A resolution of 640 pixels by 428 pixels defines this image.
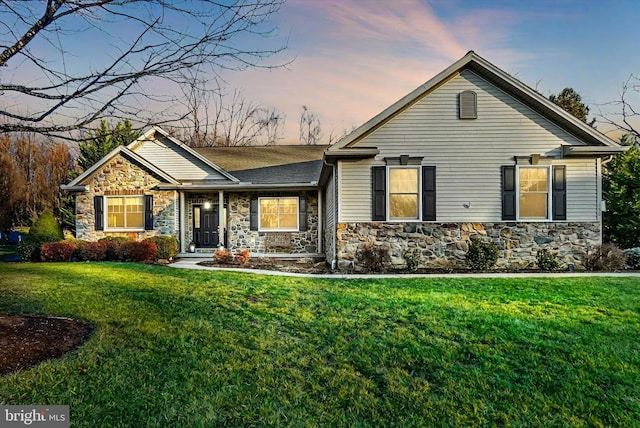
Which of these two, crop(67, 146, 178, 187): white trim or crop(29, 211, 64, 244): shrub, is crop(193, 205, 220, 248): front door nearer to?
crop(67, 146, 178, 187): white trim

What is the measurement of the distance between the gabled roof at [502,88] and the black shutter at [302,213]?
4.77m

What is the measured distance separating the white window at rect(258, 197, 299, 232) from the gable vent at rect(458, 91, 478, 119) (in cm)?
700

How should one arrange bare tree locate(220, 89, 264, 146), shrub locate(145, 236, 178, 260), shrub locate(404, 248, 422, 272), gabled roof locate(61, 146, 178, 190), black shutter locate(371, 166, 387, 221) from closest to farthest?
shrub locate(404, 248, 422, 272), black shutter locate(371, 166, 387, 221), shrub locate(145, 236, 178, 260), gabled roof locate(61, 146, 178, 190), bare tree locate(220, 89, 264, 146)

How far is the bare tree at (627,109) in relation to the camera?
13.2 metres

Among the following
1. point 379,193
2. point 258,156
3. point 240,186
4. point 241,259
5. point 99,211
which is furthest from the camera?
point 258,156

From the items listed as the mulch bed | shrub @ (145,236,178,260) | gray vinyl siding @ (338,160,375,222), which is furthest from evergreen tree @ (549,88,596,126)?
shrub @ (145,236,178,260)

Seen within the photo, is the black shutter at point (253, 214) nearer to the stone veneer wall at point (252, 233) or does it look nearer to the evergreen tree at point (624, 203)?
the stone veneer wall at point (252, 233)

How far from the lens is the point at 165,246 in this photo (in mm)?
13961

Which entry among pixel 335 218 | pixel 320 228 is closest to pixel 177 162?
pixel 320 228

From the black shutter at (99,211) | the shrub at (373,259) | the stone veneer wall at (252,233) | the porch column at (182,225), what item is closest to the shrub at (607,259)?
the shrub at (373,259)

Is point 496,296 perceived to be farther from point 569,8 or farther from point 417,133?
point 569,8

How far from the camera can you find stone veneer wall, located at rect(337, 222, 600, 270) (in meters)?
11.2

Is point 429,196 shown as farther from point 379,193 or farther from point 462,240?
point 462,240

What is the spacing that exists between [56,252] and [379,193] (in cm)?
1103
